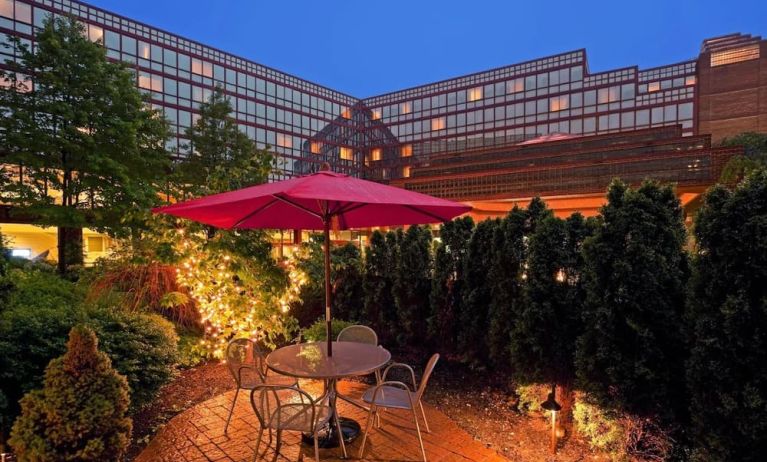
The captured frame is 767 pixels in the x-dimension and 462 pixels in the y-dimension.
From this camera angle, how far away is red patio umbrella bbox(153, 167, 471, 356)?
3.06 meters

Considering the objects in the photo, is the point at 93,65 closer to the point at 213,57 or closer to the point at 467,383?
the point at 467,383

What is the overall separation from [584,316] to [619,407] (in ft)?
2.86

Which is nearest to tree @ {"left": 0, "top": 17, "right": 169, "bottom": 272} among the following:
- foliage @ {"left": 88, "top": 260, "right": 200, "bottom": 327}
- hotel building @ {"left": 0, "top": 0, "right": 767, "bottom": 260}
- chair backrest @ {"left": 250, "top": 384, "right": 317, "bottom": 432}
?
foliage @ {"left": 88, "top": 260, "right": 200, "bottom": 327}

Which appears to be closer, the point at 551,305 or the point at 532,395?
the point at 551,305

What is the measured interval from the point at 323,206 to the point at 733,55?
63.2 meters

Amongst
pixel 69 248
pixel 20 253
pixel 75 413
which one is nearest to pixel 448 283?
pixel 75 413

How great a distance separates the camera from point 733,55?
157ft

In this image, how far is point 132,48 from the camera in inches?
1314

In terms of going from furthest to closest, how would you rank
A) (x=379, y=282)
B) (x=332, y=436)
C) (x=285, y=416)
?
(x=379, y=282) → (x=332, y=436) → (x=285, y=416)

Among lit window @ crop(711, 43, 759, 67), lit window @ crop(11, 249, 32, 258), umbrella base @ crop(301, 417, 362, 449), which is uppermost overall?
lit window @ crop(711, 43, 759, 67)

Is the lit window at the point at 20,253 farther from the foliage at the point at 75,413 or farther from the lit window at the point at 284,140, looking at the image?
the lit window at the point at 284,140

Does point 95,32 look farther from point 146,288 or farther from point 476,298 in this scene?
point 476,298

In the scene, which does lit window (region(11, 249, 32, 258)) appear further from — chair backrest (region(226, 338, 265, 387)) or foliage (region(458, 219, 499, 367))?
foliage (region(458, 219, 499, 367))

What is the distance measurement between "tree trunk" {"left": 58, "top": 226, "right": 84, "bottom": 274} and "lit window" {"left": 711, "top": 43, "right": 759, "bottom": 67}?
205 feet
